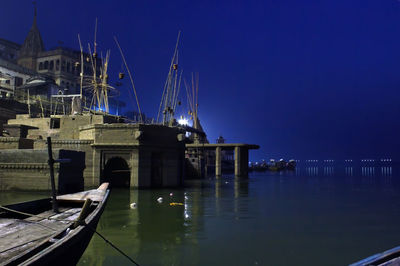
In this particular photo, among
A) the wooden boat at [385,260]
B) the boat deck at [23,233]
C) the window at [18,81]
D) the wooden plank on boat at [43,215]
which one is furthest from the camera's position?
the window at [18,81]

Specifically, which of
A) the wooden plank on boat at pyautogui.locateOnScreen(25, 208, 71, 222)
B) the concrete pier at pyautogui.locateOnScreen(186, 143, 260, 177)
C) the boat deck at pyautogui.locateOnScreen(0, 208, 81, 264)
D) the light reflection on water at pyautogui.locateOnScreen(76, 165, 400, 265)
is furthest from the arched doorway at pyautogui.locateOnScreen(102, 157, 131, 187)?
the boat deck at pyautogui.locateOnScreen(0, 208, 81, 264)

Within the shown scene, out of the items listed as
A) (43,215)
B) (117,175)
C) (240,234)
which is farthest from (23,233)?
(117,175)

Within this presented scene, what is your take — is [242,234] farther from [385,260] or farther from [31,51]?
[31,51]

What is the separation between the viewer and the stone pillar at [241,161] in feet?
181

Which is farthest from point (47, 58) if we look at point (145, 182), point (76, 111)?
point (145, 182)

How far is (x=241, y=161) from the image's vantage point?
56406 mm

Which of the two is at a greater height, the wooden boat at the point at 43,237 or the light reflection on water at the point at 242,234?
the wooden boat at the point at 43,237

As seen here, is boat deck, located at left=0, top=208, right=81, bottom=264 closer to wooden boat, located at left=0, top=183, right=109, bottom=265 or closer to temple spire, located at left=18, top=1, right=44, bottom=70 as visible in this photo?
wooden boat, located at left=0, top=183, right=109, bottom=265

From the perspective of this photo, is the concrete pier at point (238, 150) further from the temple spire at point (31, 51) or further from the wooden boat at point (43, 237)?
the temple spire at point (31, 51)

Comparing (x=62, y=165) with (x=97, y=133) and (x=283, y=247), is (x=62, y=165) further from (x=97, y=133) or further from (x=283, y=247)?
(x=283, y=247)

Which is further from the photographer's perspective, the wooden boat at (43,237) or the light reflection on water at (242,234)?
the light reflection on water at (242,234)

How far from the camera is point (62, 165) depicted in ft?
76.2

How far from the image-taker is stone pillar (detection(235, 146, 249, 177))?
55162mm

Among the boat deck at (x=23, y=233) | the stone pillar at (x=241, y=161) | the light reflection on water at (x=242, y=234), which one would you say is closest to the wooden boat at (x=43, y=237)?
the boat deck at (x=23, y=233)
